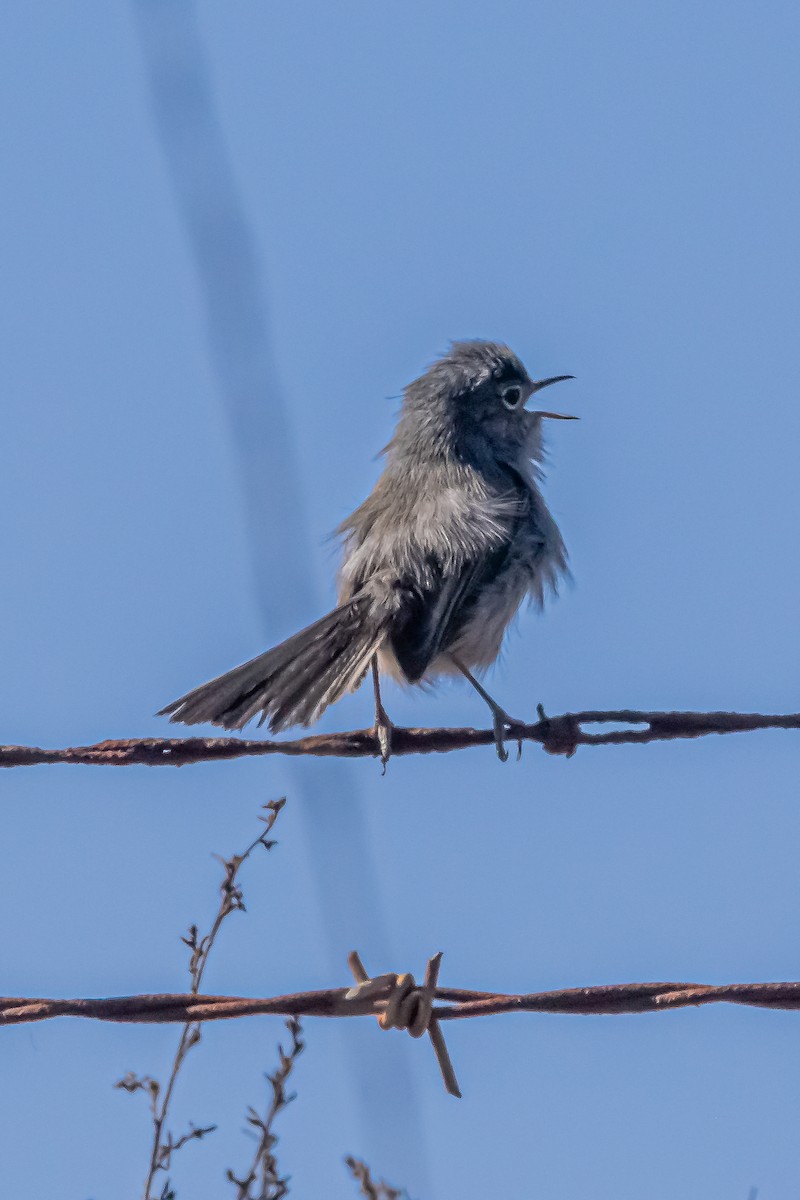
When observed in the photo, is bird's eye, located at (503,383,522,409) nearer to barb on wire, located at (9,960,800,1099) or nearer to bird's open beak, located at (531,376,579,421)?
bird's open beak, located at (531,376,579,421)

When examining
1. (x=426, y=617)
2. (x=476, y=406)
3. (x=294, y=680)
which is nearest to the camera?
(x=294, y=680)

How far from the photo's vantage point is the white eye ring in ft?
23.1

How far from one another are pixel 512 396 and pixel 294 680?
2609 mm

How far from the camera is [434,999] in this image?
308 centimetres

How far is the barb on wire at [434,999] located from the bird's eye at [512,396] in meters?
4.28

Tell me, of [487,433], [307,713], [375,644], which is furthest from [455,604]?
[487,433]

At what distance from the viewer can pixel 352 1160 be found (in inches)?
131

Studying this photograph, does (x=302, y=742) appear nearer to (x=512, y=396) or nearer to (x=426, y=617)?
(x=426, y=617)

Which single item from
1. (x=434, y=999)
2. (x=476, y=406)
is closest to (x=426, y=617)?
(x=476, y=406)

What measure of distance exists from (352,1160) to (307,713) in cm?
182

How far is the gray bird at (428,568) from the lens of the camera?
4.93 meters

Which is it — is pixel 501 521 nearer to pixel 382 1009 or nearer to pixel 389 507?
pixel 389 507

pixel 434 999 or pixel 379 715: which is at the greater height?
pixel 379 715

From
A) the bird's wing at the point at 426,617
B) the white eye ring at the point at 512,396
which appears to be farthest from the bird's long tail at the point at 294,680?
the white eye ring at the point at 512,396
